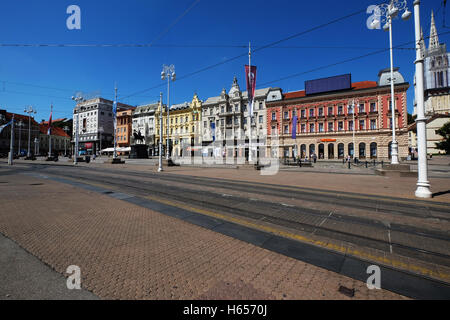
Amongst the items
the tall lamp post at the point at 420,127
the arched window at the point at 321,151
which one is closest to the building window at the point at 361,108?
the arched window at the point at 321,151

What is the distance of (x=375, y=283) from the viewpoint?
7.94ft

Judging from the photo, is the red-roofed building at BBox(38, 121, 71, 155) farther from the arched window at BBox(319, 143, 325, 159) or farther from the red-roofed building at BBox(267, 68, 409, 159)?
the arched window at BBox(319, 143, 325, 159)

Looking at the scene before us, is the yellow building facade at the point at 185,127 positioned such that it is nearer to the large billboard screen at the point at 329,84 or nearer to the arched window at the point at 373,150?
the large billboard screen at the point at 329,84

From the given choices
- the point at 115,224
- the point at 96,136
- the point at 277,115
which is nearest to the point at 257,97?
the point at 277,115

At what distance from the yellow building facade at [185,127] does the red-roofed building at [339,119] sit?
1880 cm

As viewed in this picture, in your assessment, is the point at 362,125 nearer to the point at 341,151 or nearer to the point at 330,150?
the point at 341,151

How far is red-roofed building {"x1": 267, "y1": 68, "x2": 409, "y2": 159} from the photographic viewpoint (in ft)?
117

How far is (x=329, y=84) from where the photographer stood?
40.4 m

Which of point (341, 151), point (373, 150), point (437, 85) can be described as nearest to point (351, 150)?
point (341, 151)

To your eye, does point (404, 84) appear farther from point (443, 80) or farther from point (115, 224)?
point (443, 80)

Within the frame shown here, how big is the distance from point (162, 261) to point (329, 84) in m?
46.6

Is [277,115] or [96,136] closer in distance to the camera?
[277,115]

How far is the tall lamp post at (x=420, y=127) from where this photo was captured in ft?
24.1
